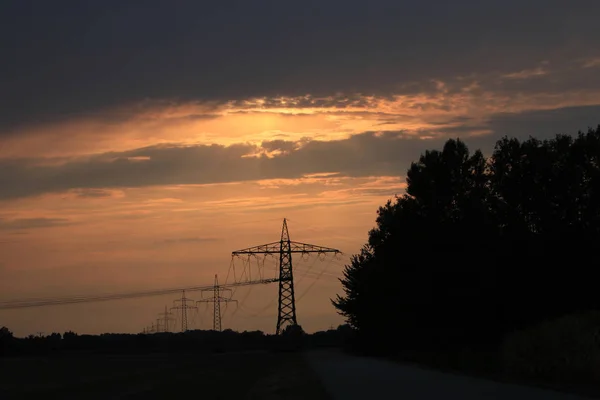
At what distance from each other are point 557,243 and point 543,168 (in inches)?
364

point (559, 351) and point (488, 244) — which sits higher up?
point (488, 244)

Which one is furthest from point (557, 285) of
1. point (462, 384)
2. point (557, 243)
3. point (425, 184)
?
point (462, 384)

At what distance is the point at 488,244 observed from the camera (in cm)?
6362

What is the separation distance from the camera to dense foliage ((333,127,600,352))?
6031cm

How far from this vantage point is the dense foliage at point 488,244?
2375 inches

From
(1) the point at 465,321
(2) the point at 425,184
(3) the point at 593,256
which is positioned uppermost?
(2) the point at 425,184

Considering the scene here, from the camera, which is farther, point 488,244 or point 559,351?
point 488,244

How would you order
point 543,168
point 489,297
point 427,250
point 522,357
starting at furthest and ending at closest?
point 543,168, point 427,250, point 489,297, point 522,357

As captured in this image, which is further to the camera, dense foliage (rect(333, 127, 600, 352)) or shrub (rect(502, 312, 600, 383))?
dense foliage (rect(333, 127, 600, 352))

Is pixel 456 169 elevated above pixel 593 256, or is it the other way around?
pixel 456 169

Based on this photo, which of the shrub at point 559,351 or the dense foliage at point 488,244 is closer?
the shrub at point 559,351

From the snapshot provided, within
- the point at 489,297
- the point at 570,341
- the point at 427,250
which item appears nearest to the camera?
the point at 570,341

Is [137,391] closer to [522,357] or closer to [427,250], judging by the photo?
[522,357]

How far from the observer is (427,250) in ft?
213
